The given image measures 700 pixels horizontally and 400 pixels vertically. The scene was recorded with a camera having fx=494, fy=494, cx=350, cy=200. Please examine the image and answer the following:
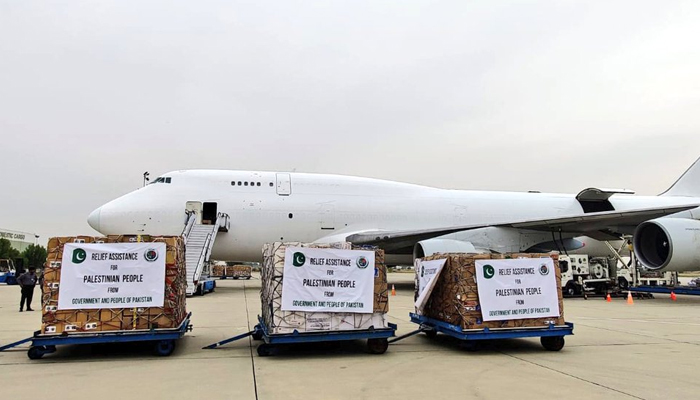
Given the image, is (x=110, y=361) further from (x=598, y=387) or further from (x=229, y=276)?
(x=229, y=276)

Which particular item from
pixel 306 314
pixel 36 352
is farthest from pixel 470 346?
pixel 36 352

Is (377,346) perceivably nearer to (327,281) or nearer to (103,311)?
(327,281)

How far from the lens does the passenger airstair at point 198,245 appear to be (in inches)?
611

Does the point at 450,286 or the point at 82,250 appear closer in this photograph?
the point at 82,250

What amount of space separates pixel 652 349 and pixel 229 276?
46.4m

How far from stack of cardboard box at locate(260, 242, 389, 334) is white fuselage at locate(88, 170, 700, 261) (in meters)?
10.9

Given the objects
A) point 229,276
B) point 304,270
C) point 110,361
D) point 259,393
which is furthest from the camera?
point 229,276

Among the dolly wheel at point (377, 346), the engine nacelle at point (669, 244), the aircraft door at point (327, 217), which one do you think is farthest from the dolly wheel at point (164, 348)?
the engine nacelle at point (669, 244)

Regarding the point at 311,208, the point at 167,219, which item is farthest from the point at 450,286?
the point at 167,219

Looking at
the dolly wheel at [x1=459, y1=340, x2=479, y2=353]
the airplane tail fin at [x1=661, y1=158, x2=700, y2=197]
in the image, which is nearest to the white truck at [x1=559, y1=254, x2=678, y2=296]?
the airplane tail fin at [x1=661, y1=158, x2=700, y2=197]

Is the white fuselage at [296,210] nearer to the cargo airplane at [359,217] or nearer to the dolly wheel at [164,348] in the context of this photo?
the cargo airplane at [359,217]

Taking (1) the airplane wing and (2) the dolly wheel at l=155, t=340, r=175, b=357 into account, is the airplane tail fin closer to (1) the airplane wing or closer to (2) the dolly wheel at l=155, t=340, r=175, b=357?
(1) the airplane wing

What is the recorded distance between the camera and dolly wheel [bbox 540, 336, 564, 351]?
671 centimetres

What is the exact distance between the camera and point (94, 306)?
621cm
